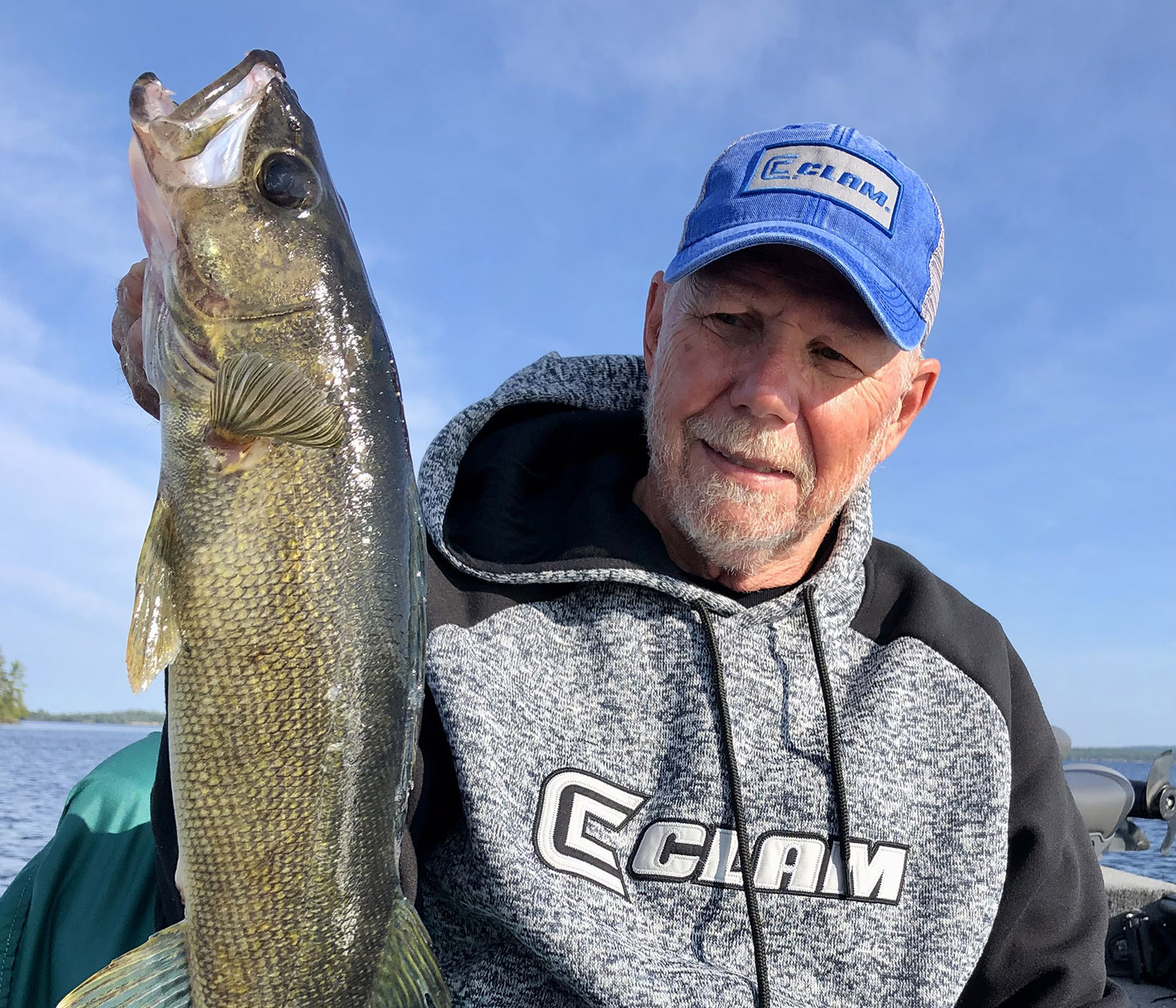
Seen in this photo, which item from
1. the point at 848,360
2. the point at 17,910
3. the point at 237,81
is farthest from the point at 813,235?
the point at 17,910

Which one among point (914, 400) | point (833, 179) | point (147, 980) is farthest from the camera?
point (914, 400)

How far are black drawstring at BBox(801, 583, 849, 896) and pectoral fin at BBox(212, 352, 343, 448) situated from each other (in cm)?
156

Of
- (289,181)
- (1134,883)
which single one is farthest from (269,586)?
(1134,883)

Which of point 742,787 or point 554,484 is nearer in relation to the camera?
point 742,787

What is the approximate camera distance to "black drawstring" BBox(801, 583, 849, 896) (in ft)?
8.63

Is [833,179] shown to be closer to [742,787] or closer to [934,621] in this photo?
[934,621]

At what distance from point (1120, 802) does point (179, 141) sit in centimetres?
609

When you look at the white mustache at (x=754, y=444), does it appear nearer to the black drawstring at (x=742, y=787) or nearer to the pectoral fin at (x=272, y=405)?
the black drawstring at (x=742, y=787)

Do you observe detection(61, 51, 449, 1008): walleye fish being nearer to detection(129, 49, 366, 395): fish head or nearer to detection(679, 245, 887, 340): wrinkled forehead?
detection(129, 49, 366, 395): fish head

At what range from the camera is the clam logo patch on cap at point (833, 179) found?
9.12ft

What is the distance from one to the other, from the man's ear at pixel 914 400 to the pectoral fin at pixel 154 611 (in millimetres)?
2095

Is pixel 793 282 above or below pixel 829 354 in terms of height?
above

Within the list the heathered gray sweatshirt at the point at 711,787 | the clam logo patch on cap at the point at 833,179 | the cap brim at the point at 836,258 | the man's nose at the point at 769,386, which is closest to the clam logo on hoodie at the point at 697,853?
the heathered gray sweatshirt at the point at 711,787

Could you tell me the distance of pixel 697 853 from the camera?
8.53 feet
